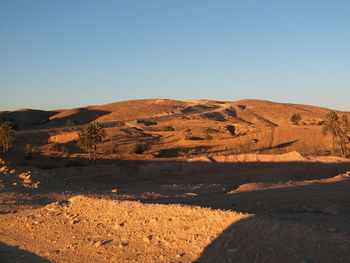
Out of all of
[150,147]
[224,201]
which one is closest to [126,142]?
[150,147]

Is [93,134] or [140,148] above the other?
[93,134]

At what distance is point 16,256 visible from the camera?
9227 millimetres

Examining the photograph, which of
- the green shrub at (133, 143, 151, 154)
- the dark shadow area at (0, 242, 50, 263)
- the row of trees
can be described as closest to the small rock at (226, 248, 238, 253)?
the dark shadow area at (0, 242, 50, 263)

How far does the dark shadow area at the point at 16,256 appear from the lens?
8898 millimetres

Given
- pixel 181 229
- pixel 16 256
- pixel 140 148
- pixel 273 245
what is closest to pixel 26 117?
pixel 140 148

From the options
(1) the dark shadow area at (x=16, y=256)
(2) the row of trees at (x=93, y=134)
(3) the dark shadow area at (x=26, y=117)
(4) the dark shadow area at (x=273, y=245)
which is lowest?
(1) the dark shadow area at (x=16, y=256)

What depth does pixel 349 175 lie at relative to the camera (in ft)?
73.2

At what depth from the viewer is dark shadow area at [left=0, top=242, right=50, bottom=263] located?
8898 mm

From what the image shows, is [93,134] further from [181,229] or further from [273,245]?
[273,245]

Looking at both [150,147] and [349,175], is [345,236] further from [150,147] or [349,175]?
[150,147]

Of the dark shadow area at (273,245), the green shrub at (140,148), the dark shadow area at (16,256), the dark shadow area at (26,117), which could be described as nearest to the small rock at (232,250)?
the dark shadow area at (273,245)

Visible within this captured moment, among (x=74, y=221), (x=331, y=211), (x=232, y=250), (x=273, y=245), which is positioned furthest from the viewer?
(x=74, y=221)

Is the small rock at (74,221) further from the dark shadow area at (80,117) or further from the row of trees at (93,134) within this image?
the dark shadow area at (80,117)

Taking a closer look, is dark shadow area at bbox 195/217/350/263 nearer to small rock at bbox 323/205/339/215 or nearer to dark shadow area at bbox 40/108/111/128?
small rock at bbox 323/205/339/215
